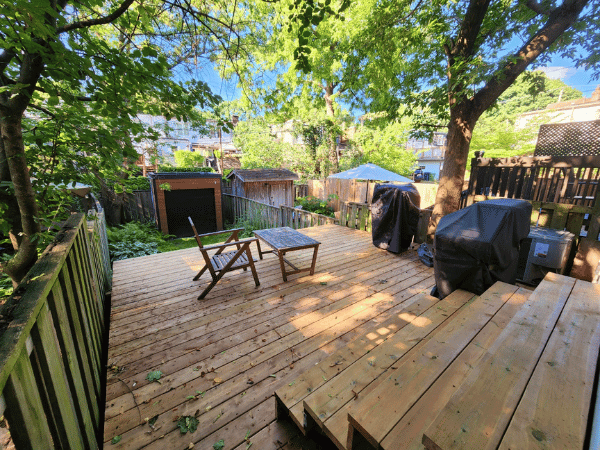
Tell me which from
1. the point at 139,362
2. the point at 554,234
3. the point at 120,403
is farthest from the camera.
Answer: the point at 554,234

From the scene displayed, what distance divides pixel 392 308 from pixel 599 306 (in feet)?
5.58

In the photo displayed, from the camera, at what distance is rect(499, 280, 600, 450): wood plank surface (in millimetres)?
860

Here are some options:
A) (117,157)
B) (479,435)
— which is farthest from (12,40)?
(479,435)

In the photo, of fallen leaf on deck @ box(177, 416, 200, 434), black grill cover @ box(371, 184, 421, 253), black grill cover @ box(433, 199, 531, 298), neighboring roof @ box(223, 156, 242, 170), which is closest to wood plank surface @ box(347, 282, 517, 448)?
black grill cover @ box(433, 199, 531, 298)

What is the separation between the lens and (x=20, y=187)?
5.89 ft

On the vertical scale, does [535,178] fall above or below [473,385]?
above

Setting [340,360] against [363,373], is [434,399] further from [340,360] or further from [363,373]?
[340,360]

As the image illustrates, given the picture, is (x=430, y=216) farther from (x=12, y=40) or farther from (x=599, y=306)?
(x=12, y=40)

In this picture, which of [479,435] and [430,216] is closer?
[479,435]

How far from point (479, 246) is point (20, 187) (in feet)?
13.2

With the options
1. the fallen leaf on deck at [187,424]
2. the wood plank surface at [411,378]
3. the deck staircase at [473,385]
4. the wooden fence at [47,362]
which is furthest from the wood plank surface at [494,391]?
the fallen leaf on deck at [187,424]

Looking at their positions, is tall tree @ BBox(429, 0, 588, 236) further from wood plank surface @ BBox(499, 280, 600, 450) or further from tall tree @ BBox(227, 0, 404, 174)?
wood plank surface @ BBox(499, 280, 600, 450)

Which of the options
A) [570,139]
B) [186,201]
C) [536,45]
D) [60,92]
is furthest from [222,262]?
[570,139]

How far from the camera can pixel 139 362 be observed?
2.23 meters
